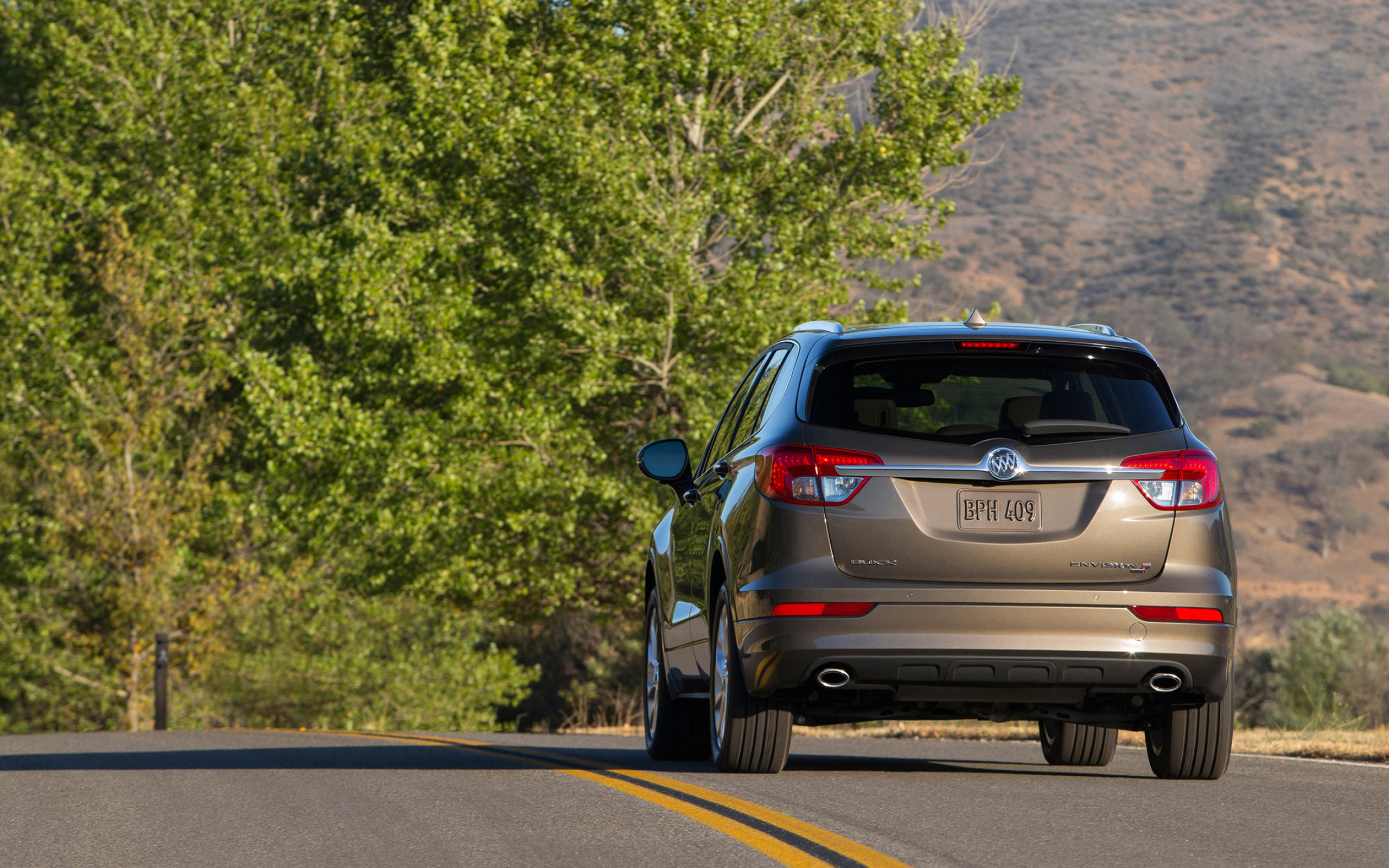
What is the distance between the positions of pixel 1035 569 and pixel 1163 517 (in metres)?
0.57

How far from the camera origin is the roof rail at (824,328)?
7582mm

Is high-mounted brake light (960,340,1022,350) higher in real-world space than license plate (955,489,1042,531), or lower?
higher

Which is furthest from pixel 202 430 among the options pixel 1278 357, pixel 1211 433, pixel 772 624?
pixel 1278 357

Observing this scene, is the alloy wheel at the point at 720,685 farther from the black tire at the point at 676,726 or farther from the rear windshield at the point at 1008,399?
the rear windshield at the point at 1008,399

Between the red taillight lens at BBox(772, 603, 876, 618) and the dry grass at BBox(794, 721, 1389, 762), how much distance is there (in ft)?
11.7

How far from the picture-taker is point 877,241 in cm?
2408

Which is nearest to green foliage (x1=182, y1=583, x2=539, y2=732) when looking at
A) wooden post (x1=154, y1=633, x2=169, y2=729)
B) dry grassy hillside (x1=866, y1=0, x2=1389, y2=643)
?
wooden post (x1=154, y1=633, x2=169, y2=729)

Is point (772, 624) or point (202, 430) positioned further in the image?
point (202, 430)

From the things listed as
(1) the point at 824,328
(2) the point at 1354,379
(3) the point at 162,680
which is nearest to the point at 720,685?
(1) the point at 824,328

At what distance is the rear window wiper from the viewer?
6930 millimetres

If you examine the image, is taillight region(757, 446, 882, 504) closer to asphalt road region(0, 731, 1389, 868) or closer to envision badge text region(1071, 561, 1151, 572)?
envision badge text region(1071, 561, 1151, 572)

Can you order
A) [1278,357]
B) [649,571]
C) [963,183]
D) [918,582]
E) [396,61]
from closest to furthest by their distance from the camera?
[918,582] → [649,571] → [396,61] → [963,183] → [1278,357]

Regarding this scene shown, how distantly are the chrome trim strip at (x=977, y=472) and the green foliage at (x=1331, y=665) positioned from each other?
2402cm

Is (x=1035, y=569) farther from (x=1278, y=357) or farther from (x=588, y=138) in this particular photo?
(x=1278, y=357)
